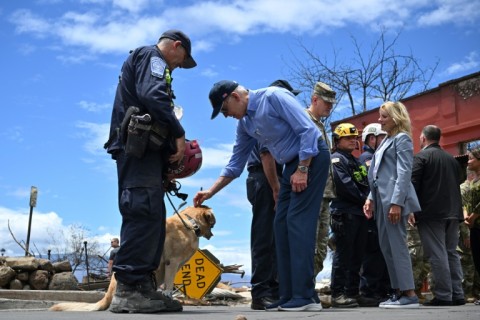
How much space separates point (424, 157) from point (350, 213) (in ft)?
3.65

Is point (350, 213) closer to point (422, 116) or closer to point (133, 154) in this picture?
point (133, 154)

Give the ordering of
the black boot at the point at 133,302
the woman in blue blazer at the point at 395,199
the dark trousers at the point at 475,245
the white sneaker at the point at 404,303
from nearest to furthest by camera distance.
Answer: the black boot at the point at 133,302
the white sneaker at the point at 404,303
the woman in blue blazer at the point at 395,199
the dark trousers at the point at 475,245

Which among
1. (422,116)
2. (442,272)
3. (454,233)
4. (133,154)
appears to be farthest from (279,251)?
(422,116)

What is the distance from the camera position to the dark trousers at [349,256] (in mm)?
7418

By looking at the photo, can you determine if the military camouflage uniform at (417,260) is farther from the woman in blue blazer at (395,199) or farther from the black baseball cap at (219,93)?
the black baseball cap at (219,93)

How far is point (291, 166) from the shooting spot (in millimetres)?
5484

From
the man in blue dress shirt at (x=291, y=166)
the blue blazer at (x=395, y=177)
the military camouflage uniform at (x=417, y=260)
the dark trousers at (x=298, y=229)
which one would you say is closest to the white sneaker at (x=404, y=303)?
the blue blazer at (x=395, y=177)

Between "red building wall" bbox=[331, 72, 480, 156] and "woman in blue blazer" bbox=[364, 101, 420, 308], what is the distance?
8.84 m

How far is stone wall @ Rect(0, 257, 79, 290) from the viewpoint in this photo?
595 inches

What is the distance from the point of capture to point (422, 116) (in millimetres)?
16391

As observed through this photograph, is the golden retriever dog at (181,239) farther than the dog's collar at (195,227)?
No

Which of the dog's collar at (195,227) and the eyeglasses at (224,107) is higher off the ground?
the eyeglasses at (224,107)

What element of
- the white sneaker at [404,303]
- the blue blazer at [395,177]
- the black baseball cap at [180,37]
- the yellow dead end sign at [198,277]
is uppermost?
the black baseball cap at [180,37]

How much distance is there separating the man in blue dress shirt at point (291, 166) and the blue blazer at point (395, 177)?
4.40ft
